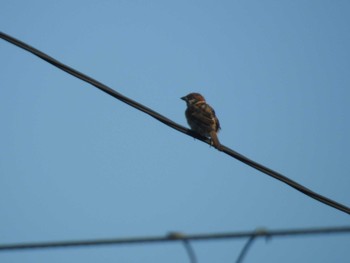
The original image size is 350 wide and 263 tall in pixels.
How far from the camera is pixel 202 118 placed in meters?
11.8

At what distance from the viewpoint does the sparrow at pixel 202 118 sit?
37.9 feet

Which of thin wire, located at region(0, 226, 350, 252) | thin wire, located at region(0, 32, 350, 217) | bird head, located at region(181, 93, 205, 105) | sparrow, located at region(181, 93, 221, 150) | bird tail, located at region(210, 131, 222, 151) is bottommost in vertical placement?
thin wire, located at region(0, 226, 350, 252)

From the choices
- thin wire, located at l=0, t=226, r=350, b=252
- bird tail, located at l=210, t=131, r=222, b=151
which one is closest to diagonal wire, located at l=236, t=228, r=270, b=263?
thin wire, located at l=0, t=226, r=350, b=252

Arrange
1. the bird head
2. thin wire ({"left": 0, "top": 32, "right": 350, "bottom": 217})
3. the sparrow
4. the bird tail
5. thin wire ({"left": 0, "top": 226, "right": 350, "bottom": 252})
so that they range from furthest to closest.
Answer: the bird head
the sparrow
the bird tail
thin wire ({"left": 0, "top": 32, "right": 350, "bottom": 217})
thin wire ({"left": 0, "top": 226, "right": 350, "bottom": 252})

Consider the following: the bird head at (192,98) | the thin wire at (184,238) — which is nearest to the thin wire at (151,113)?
the thin wire at (184,238)

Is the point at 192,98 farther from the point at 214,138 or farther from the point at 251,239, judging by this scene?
the point at 251,239

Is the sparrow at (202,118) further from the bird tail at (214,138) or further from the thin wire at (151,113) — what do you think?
the thin wire at (151,113)

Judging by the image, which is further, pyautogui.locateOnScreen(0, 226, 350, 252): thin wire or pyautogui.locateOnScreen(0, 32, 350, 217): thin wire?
pyautogui.locateOnScreen(0, 32, 350, 217): thin wire

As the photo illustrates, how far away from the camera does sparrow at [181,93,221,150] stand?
11547mm

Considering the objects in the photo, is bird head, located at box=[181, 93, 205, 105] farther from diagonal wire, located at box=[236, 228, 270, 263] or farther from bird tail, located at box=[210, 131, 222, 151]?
diagonal wire, located at box=[236, 228, 270, 263]

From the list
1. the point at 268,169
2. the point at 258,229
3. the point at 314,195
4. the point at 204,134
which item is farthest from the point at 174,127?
the point at 204,134

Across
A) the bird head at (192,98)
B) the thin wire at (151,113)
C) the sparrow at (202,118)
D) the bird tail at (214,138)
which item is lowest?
the thin wire at (151,113)

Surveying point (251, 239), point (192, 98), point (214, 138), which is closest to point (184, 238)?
point (251, 239)

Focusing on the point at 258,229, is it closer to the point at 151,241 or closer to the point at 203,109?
the point at 151,241
